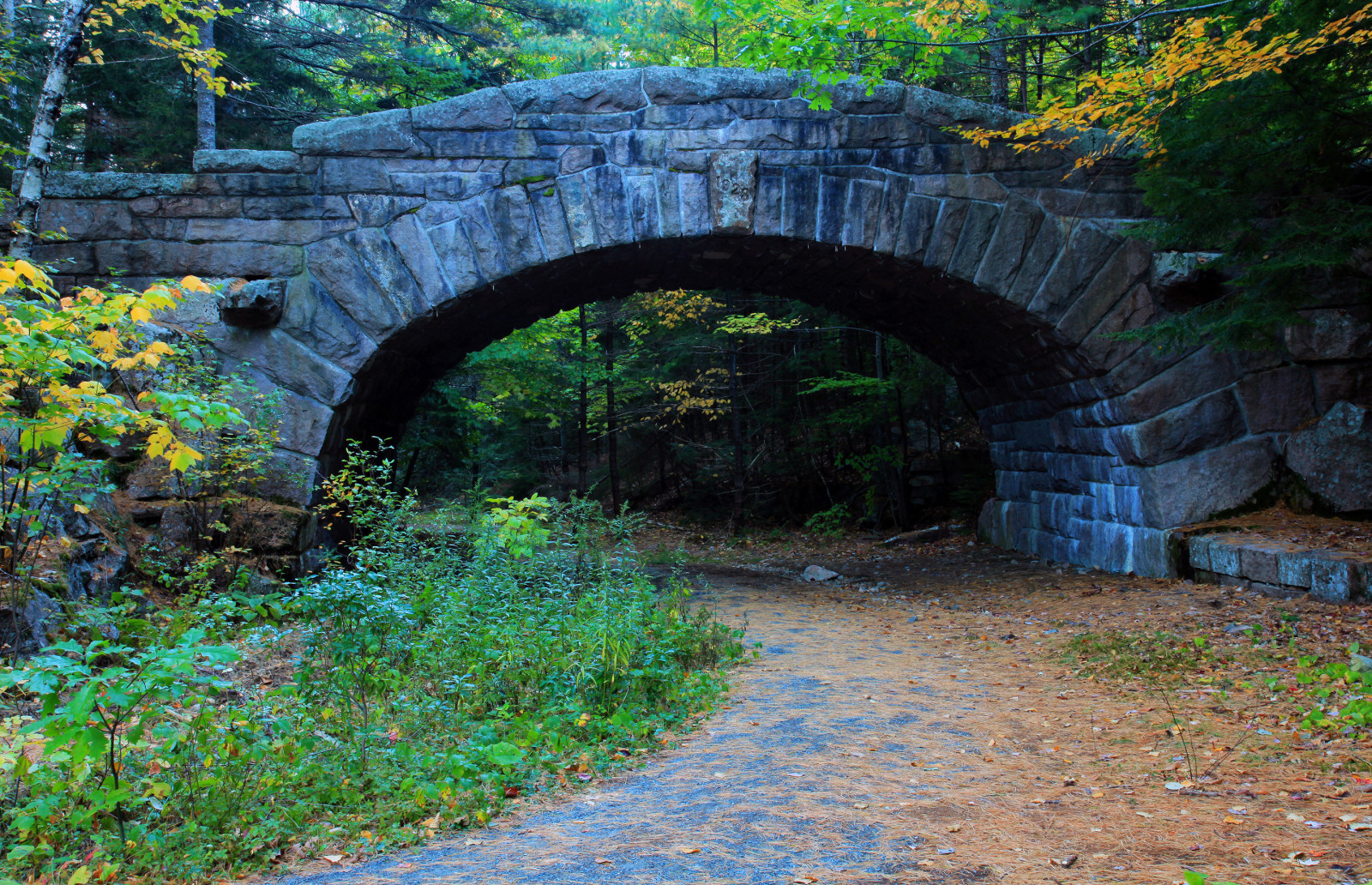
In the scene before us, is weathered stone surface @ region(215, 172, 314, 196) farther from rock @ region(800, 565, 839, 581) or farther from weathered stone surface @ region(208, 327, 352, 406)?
rock @ region(800, 565, 839, 581)

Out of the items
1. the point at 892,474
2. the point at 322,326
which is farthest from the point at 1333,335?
the point at 892,474

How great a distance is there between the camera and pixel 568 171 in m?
6.76

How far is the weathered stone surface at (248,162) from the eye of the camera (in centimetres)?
655

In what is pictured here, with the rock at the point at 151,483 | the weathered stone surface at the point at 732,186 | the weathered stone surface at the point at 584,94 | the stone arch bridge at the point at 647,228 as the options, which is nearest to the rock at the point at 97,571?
the rock at the point at 151,483

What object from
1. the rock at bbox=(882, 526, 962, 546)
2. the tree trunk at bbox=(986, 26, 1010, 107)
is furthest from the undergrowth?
the tree trunk at bbox=(986, 26, 1010, 107)

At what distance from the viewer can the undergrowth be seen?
227cm

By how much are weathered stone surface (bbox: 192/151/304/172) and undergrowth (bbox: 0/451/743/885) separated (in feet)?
9.62

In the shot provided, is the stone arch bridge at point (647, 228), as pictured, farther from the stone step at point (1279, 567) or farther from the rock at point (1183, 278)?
the stone step at point (1279, 567)

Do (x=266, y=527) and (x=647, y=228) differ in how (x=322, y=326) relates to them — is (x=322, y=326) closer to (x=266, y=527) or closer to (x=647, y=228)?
(x=266, y=527)

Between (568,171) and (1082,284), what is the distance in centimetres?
445

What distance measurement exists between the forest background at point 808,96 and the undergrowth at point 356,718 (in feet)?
8.64

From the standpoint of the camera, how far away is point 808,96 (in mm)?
6766

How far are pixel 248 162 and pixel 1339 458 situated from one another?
28.7 feet

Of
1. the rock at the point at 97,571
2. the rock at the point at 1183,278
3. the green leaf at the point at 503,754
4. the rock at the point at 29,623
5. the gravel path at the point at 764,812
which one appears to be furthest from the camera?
the rock at the point at 1183,278
